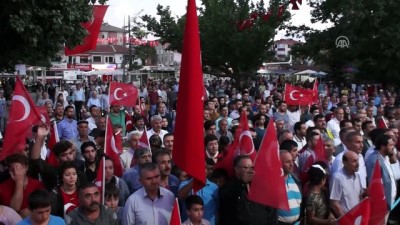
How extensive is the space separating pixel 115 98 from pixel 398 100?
41.0ft

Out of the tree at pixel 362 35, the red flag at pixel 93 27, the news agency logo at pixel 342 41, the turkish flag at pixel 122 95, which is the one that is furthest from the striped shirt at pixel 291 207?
the tree at pixel 362 35

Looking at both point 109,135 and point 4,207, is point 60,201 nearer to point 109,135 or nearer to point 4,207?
point 4,207

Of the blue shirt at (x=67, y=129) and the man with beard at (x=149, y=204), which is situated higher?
the man with beard at (x=149, y=204)

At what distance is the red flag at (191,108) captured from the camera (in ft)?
16.0

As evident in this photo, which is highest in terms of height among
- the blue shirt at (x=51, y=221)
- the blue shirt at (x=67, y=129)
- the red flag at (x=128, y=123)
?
the blue shirt at (x=51, y=221)

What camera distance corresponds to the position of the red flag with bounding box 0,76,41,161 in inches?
240

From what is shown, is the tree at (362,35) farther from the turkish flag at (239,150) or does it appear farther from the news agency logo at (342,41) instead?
the turkish flag at (239,150)

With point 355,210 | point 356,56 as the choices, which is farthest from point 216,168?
point 356,56

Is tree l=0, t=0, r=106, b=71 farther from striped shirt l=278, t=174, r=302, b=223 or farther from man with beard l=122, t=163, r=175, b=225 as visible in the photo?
striped shirt l=278, t=174, r=302, b=223

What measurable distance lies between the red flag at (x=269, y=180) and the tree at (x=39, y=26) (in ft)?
20.2

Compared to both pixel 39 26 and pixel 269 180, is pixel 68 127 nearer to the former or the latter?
pixel 39 26

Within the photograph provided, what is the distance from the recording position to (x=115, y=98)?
40.0 ft

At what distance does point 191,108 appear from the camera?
4.89m

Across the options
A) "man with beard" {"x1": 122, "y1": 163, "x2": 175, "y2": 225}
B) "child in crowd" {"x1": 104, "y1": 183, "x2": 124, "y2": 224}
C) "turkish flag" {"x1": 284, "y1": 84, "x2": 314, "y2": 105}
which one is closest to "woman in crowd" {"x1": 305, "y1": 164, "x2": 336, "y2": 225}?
"man with beard" {"x1": 122, "y1": 163, "x2": 175, "y2": 225}
